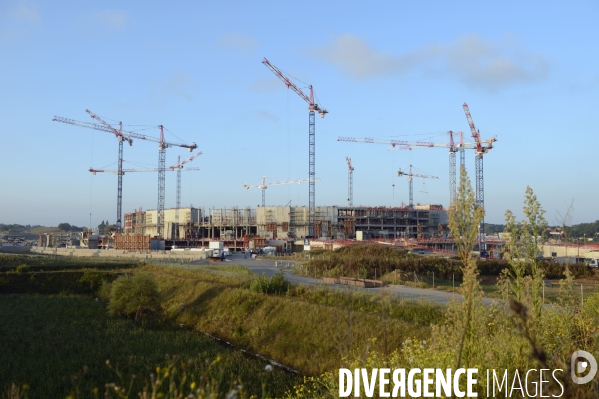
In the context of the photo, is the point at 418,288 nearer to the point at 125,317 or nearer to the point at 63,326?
the point at 125,317

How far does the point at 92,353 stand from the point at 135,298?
31.5 feet

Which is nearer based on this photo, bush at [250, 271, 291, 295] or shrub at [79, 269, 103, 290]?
bush at [250, 271, 291, 295]

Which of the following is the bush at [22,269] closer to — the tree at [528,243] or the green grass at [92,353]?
the green grass at [92,353]

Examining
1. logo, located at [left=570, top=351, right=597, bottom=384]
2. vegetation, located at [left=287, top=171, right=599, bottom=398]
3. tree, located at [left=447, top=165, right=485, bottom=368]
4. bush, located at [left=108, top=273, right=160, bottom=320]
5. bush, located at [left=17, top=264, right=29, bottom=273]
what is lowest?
bush, located at [left=108, top=273, right=160, bottom=320]

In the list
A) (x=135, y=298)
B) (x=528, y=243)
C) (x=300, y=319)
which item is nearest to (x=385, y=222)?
(x=135, y=298)

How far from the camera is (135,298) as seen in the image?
95.6 ft

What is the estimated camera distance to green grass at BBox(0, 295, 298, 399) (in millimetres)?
15773

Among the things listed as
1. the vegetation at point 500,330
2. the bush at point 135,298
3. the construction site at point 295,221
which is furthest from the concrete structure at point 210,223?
the vegetation at point 500,330

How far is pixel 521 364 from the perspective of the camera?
714 centimetres

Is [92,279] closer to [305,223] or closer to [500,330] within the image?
[500,330]

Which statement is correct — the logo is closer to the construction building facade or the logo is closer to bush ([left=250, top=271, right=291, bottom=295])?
bush ([left=250, top=271, right=291, bottom=295])

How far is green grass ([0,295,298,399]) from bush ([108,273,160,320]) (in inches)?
38.4

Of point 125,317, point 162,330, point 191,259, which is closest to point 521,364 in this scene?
point 162,330

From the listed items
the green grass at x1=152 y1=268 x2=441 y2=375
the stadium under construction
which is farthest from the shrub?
the stadium under construction
